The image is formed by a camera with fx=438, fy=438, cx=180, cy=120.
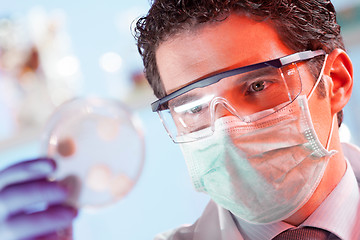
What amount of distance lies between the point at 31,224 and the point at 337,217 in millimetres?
792

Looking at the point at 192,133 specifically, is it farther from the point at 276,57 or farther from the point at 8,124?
the point at 8,124

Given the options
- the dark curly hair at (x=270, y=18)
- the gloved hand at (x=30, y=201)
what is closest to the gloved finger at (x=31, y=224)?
the gloved hand at (x=30, y=201)

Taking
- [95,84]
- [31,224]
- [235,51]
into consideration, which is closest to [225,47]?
[235,51]

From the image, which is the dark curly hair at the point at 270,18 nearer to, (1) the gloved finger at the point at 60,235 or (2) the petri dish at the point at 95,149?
(2) the petri dish at the point at 95,149

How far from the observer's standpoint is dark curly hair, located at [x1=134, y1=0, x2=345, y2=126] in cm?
120

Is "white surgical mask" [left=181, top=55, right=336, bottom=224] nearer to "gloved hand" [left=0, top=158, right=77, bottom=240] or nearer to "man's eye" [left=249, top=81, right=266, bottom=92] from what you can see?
"man's eye" [left=249, top=81, right=266, bottom=92]

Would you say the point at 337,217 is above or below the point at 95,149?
below

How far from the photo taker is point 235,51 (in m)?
1.17

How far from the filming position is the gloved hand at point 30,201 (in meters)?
1.02

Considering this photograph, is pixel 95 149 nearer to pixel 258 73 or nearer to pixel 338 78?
pixel 258 73

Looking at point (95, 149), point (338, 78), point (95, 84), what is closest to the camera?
point (95, 149)

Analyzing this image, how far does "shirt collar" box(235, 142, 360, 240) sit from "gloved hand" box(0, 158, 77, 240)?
0.54 m

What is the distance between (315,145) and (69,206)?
64 cm

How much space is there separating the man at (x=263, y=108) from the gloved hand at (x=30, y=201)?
1.33 feet
